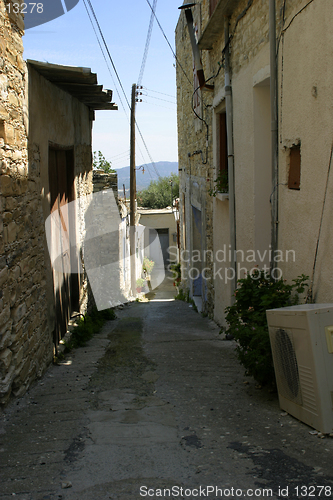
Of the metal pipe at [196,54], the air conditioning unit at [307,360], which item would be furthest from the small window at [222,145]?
the air conditioning unit at [307,360]

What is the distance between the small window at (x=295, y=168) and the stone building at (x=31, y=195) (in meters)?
2.14

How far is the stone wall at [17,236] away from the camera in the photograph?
126 inches

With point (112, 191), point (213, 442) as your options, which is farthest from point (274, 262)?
point (112, 191)

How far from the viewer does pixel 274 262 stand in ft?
13.8

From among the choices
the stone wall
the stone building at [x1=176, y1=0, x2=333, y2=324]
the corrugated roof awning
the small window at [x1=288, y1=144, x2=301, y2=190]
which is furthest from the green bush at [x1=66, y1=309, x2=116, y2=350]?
the small window at [x1=288, y1=144, x2=301, y2=190]

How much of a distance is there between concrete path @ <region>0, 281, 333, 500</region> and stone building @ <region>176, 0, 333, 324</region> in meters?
1.06

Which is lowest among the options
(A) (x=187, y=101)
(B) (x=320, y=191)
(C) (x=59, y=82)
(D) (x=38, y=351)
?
(D) (x=38, y=351)

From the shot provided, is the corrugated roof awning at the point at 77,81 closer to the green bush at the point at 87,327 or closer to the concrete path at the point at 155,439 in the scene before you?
the concrete path at the point at 155,439

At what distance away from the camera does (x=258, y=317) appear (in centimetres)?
350

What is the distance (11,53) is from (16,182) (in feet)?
3.23

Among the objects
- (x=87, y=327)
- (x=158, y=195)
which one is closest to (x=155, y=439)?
(x=87, y=327)

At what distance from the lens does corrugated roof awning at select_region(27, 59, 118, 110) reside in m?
4.21

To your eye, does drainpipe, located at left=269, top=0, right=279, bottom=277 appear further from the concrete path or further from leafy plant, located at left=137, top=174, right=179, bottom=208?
leafy plant, located at left=137, top=174, right=179, bottom=208

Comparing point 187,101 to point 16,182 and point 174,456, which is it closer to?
point 16,182
